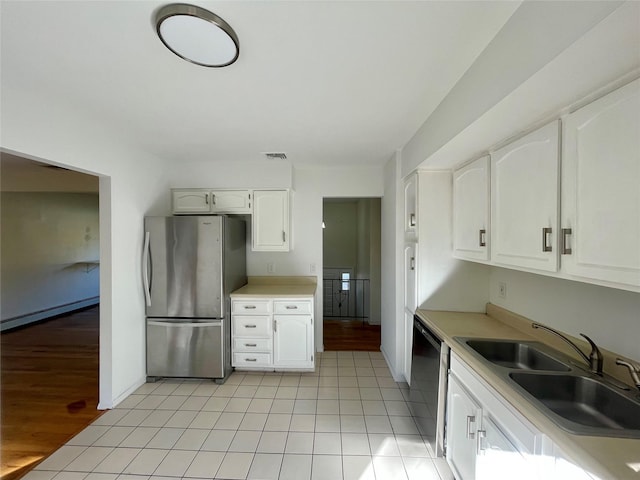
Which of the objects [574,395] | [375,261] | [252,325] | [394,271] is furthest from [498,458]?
[375,261]

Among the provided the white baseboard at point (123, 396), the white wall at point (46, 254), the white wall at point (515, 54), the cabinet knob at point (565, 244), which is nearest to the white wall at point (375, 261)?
the white wall at point (515, 54)

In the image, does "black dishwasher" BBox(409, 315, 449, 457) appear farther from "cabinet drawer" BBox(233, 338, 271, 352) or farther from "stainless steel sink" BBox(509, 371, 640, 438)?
"cabinet drawer" BBox(233, 338, 271, 352)

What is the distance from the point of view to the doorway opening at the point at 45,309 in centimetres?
218

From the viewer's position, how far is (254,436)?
205 cm

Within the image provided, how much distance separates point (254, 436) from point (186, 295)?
1482 mm

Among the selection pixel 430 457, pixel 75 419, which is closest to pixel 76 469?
pixel 75 419

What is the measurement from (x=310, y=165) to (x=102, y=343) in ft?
9.23

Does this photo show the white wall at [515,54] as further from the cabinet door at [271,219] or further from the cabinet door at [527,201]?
the cabinet door at [271,219]

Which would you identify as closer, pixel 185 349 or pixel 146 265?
pixel 146 265

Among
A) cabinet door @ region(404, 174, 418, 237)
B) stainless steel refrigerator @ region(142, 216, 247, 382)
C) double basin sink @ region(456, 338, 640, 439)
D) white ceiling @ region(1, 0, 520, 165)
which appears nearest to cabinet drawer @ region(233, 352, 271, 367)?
stainless steel refrigerator @ region(142, 216, 247, 382)

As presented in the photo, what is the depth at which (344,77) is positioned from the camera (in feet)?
5.06

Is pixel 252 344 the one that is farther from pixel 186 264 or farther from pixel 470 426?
pixel 470 426

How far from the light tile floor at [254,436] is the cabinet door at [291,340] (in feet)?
0.72

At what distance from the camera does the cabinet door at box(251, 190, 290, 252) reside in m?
3.29
